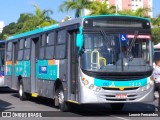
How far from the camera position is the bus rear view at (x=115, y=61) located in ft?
42.4

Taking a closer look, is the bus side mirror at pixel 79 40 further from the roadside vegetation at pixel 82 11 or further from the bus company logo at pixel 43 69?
the roadside vegetation at pixel 82 11

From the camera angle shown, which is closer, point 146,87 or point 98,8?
point 146,87

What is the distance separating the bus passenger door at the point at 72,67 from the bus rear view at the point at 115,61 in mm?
591

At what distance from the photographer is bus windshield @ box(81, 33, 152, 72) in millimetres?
12984

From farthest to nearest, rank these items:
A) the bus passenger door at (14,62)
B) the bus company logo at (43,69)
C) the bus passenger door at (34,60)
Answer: the bus passenger door at (14,62) → the bus passenger door at (34,60) → the bus company logo at (43,69)

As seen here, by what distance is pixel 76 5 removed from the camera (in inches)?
1484

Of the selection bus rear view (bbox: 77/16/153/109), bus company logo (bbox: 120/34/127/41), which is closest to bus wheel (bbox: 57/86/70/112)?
bus rear view (bbox: 77/16/153/109)

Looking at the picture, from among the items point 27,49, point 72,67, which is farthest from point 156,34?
point 72,67

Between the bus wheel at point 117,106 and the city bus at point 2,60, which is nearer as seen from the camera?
the bus wheel at point 117,106

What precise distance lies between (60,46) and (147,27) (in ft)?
9.97

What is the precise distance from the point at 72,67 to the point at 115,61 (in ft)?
5.28

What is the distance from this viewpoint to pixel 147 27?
1374 centimetres

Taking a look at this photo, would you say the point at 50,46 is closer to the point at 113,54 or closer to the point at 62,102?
the point at 62,102

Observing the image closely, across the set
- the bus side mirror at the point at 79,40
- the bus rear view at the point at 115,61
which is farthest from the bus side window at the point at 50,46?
the bus side mirror at the point at 79,40
